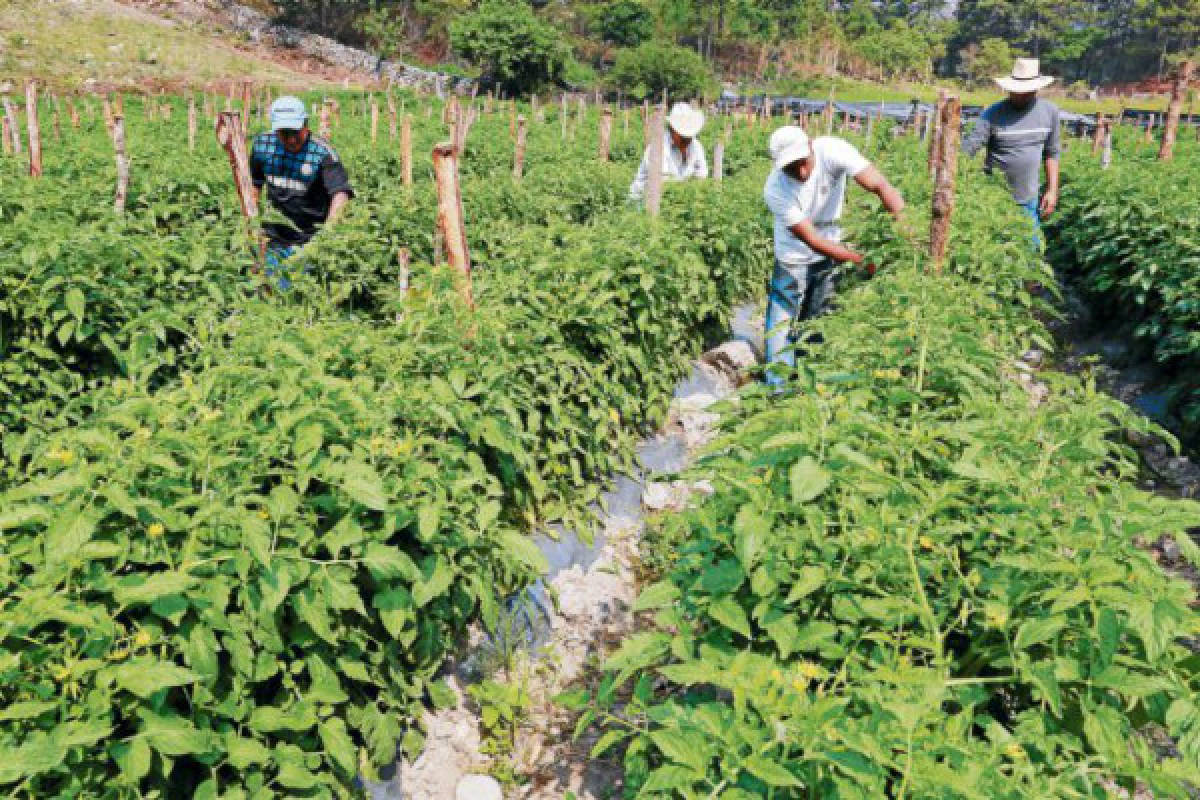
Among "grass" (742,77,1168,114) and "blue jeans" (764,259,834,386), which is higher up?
"grass" (742,77,1168,114)

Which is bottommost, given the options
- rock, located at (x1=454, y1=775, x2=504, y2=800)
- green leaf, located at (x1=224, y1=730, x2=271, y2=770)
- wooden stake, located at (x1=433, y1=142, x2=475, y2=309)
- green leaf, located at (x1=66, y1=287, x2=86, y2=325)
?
rock, located at (x1=454, y1=775, x2=504, y2=800)

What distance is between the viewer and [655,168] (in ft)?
20.4

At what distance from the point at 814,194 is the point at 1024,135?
2857 millimetres

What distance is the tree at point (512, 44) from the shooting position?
39594mm

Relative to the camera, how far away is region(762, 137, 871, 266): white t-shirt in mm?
5387

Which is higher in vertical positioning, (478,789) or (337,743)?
(337,743)

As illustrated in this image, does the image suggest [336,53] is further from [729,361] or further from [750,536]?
[750,536]

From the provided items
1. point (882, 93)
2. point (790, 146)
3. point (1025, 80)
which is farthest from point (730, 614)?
point (882, 93)

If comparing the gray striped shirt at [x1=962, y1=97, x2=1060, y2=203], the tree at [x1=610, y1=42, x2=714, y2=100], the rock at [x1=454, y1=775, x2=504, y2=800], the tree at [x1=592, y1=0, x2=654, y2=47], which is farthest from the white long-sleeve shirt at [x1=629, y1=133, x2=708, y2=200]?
the tree at [x1=592, y1=0, x2=654, y2=47]

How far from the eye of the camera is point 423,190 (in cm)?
710

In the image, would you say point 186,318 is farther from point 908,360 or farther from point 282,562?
point 908,360

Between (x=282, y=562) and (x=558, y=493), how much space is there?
7.10 feet

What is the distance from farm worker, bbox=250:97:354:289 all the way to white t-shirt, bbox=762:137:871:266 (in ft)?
9.75

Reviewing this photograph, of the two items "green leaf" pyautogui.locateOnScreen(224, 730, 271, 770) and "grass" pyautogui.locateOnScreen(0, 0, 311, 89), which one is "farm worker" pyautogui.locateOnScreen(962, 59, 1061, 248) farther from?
"grass" pyautogui.locateOnScreen(0, 0, 311, 89)
